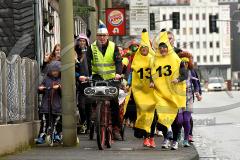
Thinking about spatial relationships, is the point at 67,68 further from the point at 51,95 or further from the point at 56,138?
the point at 56,138

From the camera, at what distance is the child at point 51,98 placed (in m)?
13.0

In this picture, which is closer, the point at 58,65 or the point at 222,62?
the point at 58,65

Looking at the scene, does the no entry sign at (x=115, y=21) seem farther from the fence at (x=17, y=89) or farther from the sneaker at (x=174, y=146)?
the sneaker at (x=174, y=146)

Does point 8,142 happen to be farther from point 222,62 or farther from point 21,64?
point 222,62

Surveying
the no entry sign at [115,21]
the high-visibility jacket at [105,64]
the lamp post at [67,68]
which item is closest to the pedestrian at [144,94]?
the high-visibility jacket at [105,64]

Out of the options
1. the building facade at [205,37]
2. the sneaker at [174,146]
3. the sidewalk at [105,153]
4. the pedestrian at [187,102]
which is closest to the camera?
the sidewalk at [105,153]

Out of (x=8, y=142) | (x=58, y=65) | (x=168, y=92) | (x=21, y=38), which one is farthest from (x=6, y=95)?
(x=21, y=38)

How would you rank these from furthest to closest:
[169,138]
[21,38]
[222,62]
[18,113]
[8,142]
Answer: [222,62] → [21,38] → [169,138] → [18,113] → [8,142]

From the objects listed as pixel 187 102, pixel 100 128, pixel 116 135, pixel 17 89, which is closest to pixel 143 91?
pixel 187 102

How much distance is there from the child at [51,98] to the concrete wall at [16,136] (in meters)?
0.27

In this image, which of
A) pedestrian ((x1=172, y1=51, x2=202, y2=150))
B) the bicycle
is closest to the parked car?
pedestrian ((x1=172, y1=51, x2=202, y2=150))

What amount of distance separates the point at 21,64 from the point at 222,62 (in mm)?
160429

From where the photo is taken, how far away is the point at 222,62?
17112cm

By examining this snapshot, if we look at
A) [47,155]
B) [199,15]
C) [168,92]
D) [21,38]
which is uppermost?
[199,15]
